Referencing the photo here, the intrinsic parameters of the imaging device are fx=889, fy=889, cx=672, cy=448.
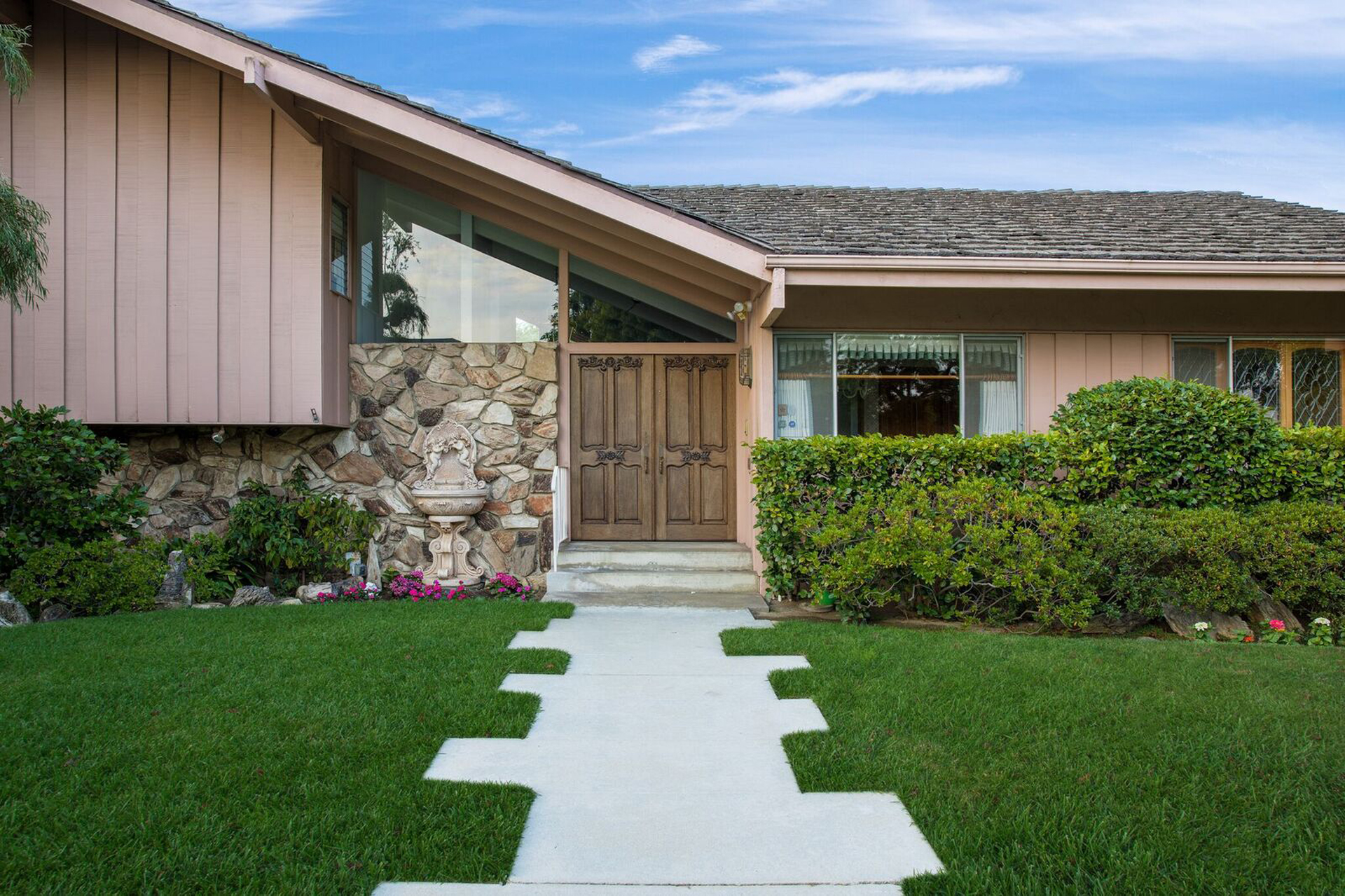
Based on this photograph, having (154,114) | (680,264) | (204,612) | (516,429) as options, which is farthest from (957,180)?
(204,612)

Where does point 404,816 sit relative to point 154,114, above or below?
below

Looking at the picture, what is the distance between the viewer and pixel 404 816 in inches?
110

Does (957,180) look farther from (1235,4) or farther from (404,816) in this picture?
(404,816)

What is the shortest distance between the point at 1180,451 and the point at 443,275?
6509mm

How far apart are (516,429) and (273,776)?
17.5 ft

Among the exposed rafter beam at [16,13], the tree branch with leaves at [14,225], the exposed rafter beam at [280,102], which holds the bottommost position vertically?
the tree branch with leaves at [14,225]

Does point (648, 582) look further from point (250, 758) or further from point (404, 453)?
point (250, 758)

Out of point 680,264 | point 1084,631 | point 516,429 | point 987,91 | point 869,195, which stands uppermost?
point 987,91

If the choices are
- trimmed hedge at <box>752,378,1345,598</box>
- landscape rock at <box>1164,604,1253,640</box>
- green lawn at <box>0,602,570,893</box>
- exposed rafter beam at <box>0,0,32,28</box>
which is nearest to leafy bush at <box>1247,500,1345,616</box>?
landscape rock at <box>1164,604,1253,640</box>

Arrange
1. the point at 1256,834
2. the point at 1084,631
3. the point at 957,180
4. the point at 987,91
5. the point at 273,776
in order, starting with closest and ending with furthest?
the point at 1256,834, the point at 273,776, the point at 1084,631, the point at 957,180, the point at 987,91

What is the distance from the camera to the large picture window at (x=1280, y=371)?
25.9ft

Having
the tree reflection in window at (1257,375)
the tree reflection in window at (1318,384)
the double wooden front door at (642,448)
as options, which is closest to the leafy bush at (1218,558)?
the tree reflection in window at (1257,375)

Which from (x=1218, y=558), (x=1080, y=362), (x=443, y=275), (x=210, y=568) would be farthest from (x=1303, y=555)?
(x=210, y=568)

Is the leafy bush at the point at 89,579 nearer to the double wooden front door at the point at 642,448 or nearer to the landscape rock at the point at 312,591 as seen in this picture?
the landscape rock at the point at 312,591
